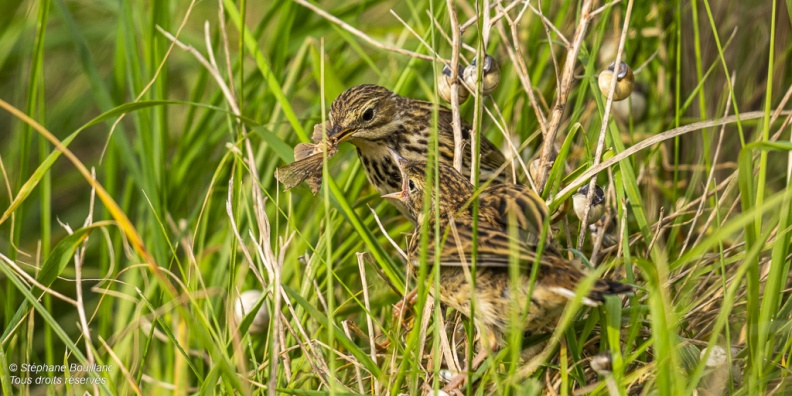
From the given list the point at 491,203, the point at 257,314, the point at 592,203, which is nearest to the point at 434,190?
the point at 491,203

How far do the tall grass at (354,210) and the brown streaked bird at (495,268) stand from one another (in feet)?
0.31

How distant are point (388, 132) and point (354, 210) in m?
0.61

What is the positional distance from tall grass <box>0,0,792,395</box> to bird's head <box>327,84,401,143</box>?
92 millimetres

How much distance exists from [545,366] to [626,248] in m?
0.40

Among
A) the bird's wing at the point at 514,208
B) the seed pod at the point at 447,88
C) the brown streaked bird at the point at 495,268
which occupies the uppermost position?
the seed pod at the point at 447,88

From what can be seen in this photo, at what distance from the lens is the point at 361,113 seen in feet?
12.1

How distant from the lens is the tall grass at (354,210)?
2.51 m

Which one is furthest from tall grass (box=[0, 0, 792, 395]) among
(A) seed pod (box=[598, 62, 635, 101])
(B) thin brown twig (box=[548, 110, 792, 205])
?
(A) seed pod (box=[598, 62, 635, 101])

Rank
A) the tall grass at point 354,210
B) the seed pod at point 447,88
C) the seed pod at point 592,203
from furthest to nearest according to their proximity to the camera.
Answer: the seed pod at point 447,88 → the seed pod at point 592,203 → the tall grass at point 354,210

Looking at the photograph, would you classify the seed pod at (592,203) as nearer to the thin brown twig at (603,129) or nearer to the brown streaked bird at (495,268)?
the thin brown twig at (603,129)

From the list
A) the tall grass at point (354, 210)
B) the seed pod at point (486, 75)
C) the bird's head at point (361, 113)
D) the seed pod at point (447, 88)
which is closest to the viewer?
the tall grass at point (354, 210)

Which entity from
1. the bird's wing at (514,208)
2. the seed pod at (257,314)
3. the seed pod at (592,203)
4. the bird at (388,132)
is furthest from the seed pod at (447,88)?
the seed pod at (257,314)

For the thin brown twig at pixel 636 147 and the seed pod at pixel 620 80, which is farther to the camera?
the seed pod at pixel 620 80

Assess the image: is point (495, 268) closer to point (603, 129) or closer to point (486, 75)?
point (603, 129)
